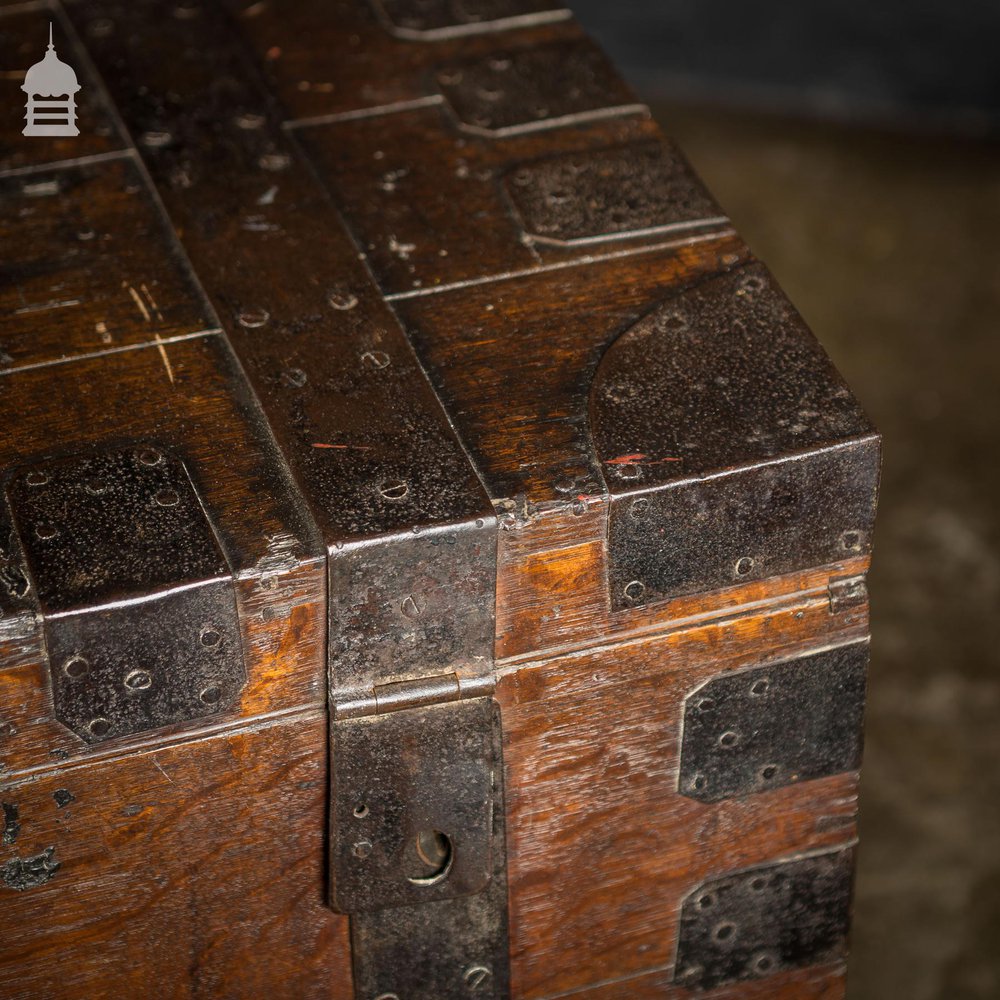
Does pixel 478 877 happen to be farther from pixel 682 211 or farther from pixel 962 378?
pixel 962 378

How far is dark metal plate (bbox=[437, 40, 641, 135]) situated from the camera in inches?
71.7

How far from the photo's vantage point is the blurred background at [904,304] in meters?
2.57

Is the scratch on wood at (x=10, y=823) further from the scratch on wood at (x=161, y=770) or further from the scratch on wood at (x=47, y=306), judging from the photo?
the scratch on wood at (x=47, y=306)

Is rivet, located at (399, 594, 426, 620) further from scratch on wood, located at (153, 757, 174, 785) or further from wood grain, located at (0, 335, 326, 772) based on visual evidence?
scratch on wood, located at (153, 757, 174, 785)

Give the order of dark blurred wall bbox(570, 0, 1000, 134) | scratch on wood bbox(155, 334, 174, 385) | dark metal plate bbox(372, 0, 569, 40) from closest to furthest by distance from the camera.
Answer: scratch on wood bbox(155, 334, 174, 385), dark metal plate bbox(372, 0, 569, 40), dark blurred wall bbox(570, 0, 1000, 134)

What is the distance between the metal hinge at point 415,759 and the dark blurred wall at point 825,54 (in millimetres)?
2982

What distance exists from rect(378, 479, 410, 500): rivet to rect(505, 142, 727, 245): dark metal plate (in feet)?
1.29

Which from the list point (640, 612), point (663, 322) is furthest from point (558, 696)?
point (663, 322)

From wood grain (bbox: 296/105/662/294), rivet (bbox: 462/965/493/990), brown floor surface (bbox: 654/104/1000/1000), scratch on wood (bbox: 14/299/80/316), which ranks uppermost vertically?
wood grain (bbox: 296/105/662/294)

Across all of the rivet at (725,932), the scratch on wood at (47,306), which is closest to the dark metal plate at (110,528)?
the scratch on wood at (47,306)

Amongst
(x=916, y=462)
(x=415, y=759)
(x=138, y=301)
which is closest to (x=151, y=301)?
(x=138, y=301)

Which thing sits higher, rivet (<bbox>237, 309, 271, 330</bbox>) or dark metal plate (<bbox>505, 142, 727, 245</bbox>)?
dark metal plate (<bbox>505, 142, 727, 245</bbox>)

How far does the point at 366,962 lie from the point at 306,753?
0.80 feet

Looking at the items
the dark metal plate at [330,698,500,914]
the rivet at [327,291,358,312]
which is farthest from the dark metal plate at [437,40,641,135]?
the dark metal plate at [330,698,500,914]
